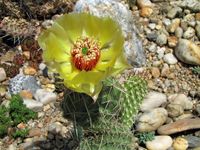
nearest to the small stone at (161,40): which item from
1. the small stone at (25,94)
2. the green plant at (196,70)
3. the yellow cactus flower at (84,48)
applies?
the green plant at (196,70)

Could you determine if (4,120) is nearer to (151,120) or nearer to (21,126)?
(21,126)

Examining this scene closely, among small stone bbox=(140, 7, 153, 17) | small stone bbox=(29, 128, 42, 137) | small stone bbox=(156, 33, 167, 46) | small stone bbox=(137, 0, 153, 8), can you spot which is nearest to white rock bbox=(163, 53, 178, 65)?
small stone bbox=(156, 33, 167, 46)

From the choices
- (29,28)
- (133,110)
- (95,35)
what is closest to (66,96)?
(95,35)

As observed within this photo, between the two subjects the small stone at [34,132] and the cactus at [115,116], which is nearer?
the cactus at [115,116]

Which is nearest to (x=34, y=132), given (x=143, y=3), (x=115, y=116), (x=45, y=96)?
(x=45, y=96)

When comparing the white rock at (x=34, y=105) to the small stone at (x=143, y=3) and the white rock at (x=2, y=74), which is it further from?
the small stone at (x=143, y=3)

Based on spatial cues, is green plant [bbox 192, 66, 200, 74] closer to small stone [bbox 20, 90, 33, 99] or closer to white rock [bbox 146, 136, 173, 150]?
white rock [bbox 146, 136, 173, 150]
